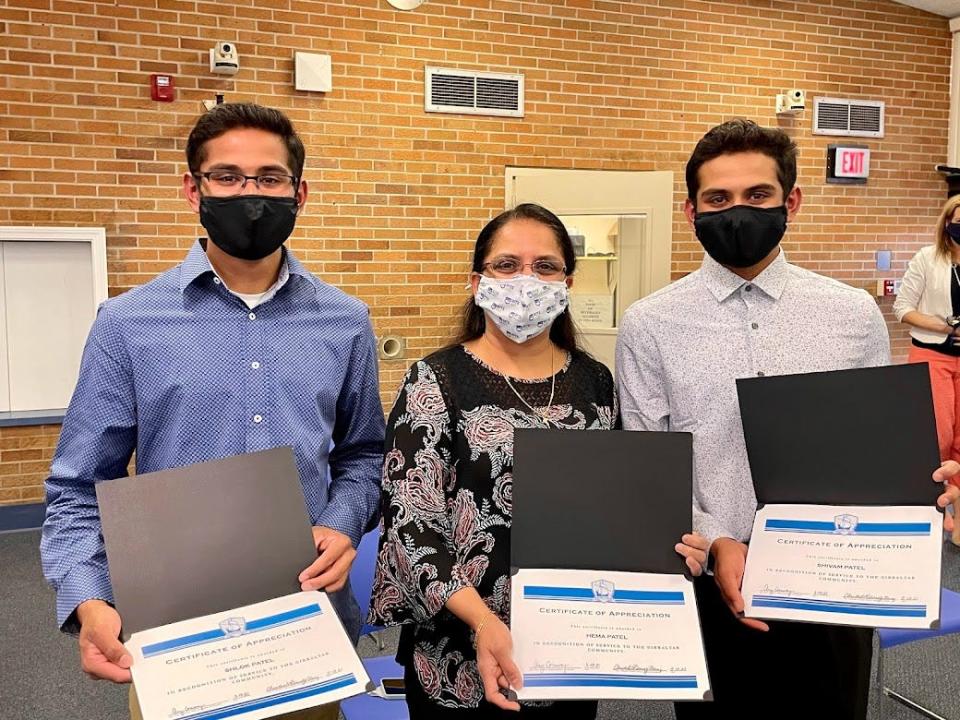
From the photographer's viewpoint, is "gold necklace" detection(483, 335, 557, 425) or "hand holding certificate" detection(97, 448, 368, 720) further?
"gold necklace" detection(483, 335, 557, 425)

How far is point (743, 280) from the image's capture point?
173 cm

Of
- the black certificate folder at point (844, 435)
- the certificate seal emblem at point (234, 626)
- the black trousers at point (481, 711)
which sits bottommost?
the black trousers at point (481, 711)

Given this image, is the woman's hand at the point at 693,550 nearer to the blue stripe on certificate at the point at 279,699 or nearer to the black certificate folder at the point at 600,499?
the black certificate folder at the point at 600,499

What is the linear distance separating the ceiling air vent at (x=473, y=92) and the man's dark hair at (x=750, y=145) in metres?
4.15

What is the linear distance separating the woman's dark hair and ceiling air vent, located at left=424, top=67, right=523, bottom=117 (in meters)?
4.13

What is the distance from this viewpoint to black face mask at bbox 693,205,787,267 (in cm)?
166

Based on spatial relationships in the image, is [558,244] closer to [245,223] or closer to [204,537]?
[245,223]

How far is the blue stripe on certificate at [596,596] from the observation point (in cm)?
135

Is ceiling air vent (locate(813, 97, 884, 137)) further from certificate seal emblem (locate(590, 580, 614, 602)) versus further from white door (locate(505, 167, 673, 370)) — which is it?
certificate seal emblem (locate(590, 580, 614, 602))

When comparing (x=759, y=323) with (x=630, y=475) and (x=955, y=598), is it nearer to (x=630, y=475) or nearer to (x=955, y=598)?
(x=630, y=475)

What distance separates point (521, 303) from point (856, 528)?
2.43ft

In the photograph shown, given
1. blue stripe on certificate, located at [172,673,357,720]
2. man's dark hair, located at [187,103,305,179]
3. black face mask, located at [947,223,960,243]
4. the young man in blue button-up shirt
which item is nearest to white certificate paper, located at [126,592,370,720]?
blue stripe on certificate, located at [172,673,357,720]

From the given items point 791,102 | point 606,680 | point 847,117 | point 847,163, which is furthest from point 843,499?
point 847,117

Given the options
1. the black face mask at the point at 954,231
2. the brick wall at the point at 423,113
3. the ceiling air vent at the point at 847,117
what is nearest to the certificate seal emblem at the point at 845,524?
the brick wall at the point at 423,113
